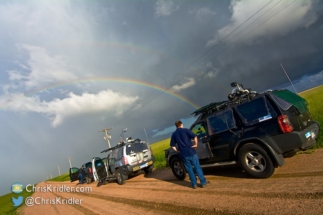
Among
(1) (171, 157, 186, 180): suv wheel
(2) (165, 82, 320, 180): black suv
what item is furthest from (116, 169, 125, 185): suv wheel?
(2) (165, 82, 320, 180): black suv

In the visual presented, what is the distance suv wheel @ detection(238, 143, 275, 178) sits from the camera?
5102mm

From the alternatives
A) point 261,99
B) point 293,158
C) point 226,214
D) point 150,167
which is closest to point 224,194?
point 226,214

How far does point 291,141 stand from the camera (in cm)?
487

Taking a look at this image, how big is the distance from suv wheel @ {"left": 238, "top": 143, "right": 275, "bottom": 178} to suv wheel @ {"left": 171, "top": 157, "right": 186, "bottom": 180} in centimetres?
252

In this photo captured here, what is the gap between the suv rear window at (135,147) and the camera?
1138 centimetres

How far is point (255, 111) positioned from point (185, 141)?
205 centimetres

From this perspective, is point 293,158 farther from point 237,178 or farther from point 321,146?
point 237,178

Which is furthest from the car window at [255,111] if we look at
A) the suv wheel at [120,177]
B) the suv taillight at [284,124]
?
the suv wheel at [120,177]

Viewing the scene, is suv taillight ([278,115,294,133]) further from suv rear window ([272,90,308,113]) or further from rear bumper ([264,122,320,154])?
suv rear window ([272,90,308,113])

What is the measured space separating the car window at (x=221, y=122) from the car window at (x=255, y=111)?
0.33m

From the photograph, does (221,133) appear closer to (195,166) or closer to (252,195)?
(195,166)

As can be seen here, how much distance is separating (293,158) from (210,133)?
2.63m

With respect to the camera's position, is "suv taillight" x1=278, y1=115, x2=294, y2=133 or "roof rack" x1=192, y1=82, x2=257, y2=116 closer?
"suv taillight" x1=278, y1=115, x2=294, y2=133

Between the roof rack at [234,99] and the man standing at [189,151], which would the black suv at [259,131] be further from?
the man standing at [189,151]
